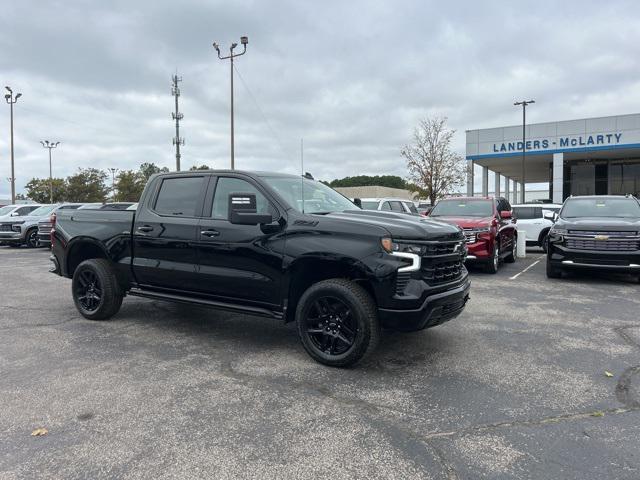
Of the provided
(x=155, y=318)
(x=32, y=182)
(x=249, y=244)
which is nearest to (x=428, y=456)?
(x=249, y=244)

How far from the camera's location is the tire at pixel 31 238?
744 inches

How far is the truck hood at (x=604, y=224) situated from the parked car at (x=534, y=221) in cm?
648

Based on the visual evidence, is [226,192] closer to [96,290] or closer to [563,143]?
[96,290]

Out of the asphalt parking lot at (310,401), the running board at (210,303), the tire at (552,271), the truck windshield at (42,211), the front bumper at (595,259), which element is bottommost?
the asphalt parking lot at (310,401)

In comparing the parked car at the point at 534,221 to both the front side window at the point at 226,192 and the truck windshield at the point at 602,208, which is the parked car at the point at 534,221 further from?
the front side window at the point at 226,192

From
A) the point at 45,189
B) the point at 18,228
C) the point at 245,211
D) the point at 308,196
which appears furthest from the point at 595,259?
the point at 45,189

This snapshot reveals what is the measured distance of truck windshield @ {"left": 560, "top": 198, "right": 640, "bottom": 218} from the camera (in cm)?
1002

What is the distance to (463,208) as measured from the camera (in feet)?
38.5

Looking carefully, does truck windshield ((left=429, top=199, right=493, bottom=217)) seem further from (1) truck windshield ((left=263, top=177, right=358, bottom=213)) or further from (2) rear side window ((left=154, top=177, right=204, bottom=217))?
(2) rear side window ((left=154, top=177, right=204, bottom=217))

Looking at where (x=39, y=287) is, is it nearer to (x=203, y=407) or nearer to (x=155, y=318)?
(x=155, y=318)

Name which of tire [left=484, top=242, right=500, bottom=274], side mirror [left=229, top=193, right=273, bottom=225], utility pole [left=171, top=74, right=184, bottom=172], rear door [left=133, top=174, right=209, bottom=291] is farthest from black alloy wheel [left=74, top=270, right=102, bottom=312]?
utility pole [left=171, top=74, right=184, bottom=172]

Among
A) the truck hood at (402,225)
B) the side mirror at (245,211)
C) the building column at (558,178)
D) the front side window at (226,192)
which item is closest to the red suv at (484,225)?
the truck hood at (402,225)

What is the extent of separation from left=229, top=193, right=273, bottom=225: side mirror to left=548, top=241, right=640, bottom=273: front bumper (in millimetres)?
7031

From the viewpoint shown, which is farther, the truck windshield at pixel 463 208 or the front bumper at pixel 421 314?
the truck windshield at pixel 463 208
